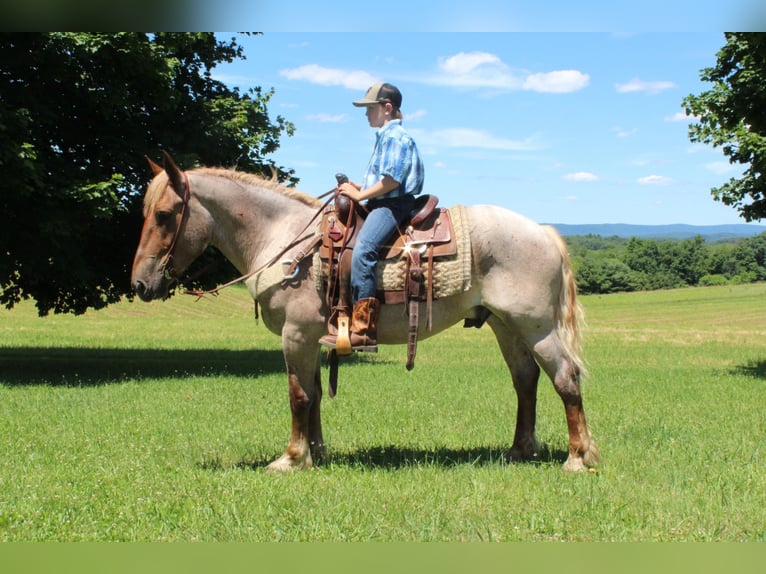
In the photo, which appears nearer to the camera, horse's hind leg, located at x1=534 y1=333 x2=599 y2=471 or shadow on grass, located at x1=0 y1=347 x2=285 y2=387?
horse's hind leg, located at x1=534 y1=333 x2=599 y2=471

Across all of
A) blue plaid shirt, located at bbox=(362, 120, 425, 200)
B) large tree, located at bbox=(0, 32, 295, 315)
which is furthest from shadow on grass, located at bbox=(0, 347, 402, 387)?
blue plaid shirt, located at bbox=(362, 120, 425, 200)

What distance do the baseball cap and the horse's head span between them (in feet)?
6.03

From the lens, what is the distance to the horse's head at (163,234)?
678 cm

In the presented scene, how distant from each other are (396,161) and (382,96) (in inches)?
25.0

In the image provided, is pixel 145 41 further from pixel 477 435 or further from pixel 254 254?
pixel 477 435

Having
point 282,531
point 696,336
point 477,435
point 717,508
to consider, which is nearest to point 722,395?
point 477,435

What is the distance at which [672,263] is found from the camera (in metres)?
89.4

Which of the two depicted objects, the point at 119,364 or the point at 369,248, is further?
the point at 119,364

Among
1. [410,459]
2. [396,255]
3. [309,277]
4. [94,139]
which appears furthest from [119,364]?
[396,255]

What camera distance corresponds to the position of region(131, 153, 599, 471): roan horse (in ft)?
22.1

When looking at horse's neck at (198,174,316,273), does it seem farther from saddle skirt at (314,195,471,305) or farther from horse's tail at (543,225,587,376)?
horse's tail at (543,225,587,376)

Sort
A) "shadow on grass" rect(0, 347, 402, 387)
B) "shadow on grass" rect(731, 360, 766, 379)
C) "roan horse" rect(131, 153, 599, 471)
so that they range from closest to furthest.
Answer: "roan horse" rect(131, 153, 599, 471)
"shadow on grass" rect(0, 347, 402, 387)
"shadow on grass" rect(731, 360, 766, 379)

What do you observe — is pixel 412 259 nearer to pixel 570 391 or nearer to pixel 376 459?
pixel 570 391

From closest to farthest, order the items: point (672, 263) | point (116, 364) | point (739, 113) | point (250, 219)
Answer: point (250, 219)
point (739, 113)
point (116, 364)
point (672, 263)
